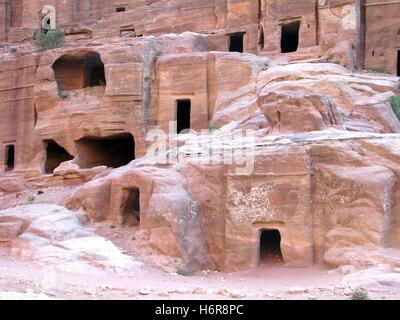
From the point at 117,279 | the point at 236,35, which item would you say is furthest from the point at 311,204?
the point at 236,35

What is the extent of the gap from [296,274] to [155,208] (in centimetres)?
427

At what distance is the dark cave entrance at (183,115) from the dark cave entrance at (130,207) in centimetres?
919

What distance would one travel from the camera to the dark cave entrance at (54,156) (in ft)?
97.0

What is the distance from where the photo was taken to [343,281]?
1374 centimetres

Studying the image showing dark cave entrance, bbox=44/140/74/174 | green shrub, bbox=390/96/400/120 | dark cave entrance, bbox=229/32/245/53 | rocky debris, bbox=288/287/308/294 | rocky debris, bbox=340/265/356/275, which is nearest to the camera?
rocky debris, bbox=288/287/308/294

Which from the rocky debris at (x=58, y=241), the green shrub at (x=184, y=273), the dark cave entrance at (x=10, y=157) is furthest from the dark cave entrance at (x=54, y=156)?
the green shrub at (x=184, y=273)

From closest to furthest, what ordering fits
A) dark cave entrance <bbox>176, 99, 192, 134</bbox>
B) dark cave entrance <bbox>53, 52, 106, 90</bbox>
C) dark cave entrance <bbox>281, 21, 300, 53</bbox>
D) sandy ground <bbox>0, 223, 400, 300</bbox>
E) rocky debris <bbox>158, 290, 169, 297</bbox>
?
sandy ground <bbox>0, 223, 400, 300</bbox> → rocky debris <bbox>158, 290, 169, 297</bbox> → dark cave entrance <bbox>176, 99, 192, 134</bbox> → dark cave entrance <bbox>281, 21, 300, 53</bbox> → dark cave entrance <bbox>53, 52, 106, 90</bbox>

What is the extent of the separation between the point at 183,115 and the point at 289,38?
23.8ft

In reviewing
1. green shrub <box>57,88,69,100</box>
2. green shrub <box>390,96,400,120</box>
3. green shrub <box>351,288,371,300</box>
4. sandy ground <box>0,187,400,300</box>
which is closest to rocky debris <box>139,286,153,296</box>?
sandy ground <box>0,187,400,300</box>

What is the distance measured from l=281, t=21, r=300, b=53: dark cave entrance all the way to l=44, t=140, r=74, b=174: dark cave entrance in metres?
12.0

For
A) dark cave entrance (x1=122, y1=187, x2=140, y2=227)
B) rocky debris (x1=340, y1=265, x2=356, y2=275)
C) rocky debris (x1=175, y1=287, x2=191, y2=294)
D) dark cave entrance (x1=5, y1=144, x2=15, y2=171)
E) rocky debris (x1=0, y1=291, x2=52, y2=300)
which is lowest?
rocky debris (x1=175, y1=287, x2=191, y2=294)

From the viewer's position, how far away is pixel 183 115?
2894cm

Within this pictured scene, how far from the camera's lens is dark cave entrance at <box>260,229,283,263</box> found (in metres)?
17.2

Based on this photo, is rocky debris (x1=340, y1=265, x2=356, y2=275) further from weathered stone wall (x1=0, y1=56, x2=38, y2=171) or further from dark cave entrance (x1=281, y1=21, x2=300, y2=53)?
weathered stone wall (x1=0, y1=56, x2=38, y2=171)
